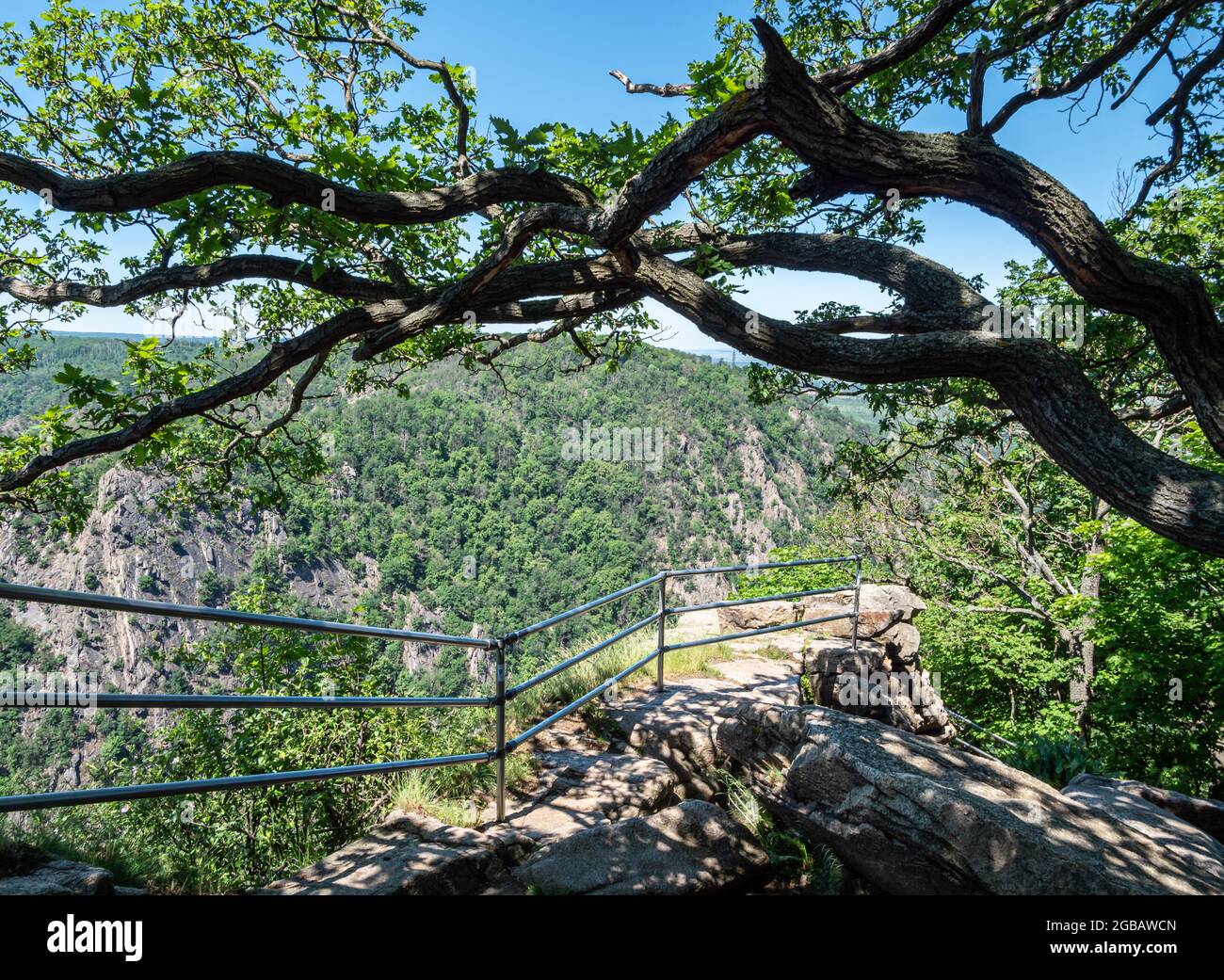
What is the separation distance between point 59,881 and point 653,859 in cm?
198

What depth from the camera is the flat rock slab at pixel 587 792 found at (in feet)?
11.4

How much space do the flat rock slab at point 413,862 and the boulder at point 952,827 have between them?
1.46 metres

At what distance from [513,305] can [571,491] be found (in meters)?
94.9

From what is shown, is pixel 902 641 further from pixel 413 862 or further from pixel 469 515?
pixel 469 515

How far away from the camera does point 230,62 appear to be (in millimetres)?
6297

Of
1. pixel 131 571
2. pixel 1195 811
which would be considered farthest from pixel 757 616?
pixel 131 571

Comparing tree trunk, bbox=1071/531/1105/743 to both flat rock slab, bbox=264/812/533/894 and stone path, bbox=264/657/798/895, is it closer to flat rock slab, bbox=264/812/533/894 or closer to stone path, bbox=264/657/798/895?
stone path, bbox=264/657/798/895

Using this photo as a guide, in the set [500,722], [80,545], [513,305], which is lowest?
[80,545]

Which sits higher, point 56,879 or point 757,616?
point 56,879

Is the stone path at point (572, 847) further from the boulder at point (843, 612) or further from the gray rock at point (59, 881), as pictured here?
the boulder at point (843, 612)

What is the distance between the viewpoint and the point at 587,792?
388 cm
